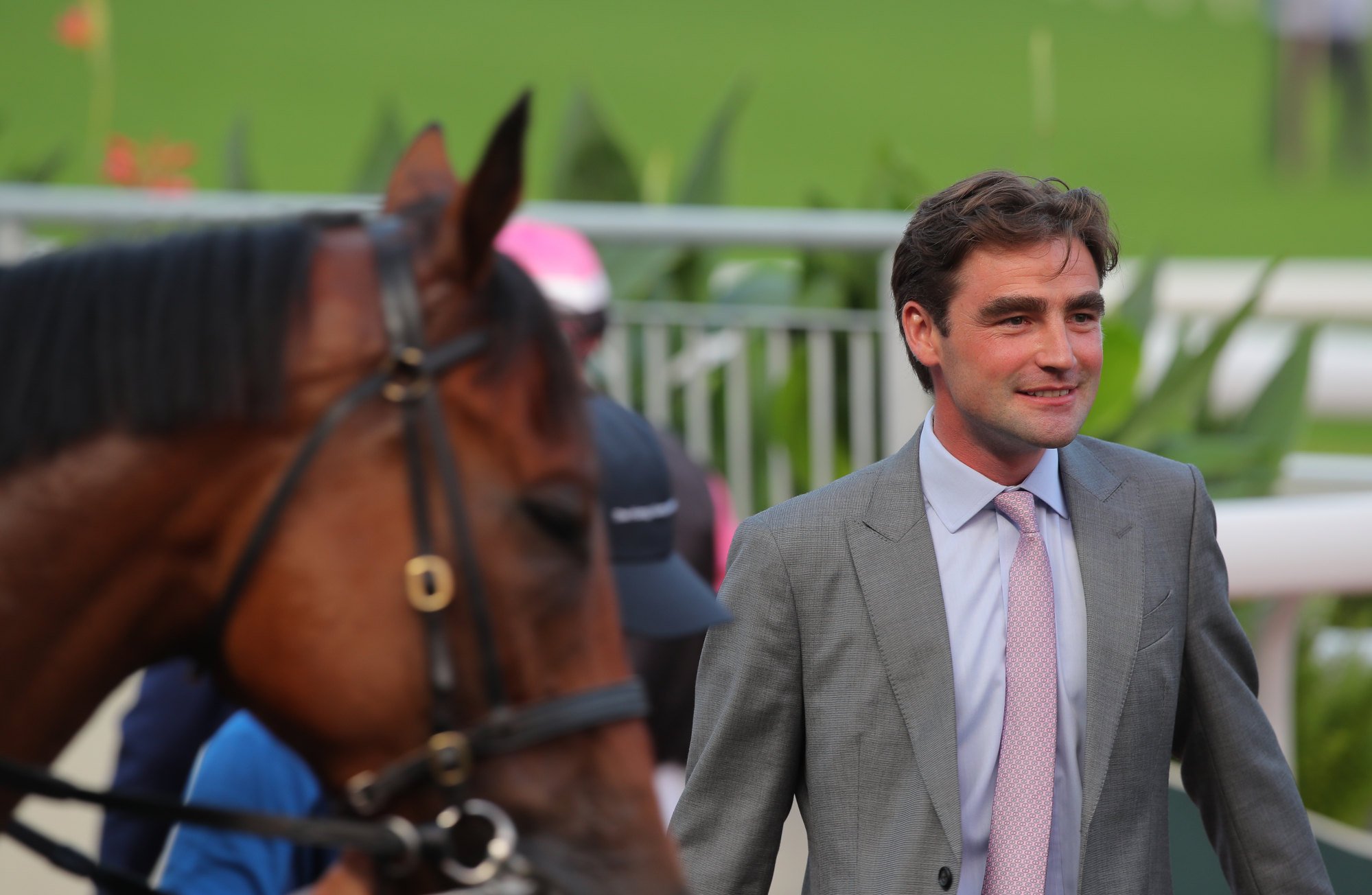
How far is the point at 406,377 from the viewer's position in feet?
4.64

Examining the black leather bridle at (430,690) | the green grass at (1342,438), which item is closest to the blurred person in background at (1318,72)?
the green grass at (1342,438)

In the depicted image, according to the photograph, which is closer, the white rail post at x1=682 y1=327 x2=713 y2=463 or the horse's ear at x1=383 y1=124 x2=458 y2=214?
the horse's ear at x1=383 y1=124 x2=458 y2=214

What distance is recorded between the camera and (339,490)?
1.40 m

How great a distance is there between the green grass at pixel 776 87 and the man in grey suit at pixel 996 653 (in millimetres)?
12187

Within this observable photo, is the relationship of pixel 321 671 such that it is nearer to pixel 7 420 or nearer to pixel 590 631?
pixel 590 631

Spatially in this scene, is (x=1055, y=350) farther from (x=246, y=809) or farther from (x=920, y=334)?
(x=246, y=809)

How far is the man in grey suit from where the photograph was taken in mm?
2043

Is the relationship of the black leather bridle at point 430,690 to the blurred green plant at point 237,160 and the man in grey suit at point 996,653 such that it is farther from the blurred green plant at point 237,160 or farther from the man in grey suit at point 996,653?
the blurred green plant at point 237,160

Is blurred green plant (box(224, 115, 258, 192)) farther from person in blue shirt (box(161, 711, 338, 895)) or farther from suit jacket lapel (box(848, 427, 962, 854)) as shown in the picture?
suit jacket lapel (box(848, 427, 962, 854))

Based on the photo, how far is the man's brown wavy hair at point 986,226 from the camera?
7.04ft

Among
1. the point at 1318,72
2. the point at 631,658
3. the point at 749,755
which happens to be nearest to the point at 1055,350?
the point at 749,755

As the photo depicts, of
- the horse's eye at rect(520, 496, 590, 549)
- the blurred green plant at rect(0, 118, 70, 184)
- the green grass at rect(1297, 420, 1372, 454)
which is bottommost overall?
the green grass at rect(1297, 420, 1372, 454)

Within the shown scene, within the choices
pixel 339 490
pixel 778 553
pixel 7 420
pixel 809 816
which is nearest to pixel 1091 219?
pixel 778 553

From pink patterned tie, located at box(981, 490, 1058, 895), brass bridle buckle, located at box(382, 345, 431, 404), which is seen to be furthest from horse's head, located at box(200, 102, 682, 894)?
pink patterned tie, located at box(981, 490, 1058, 895)
